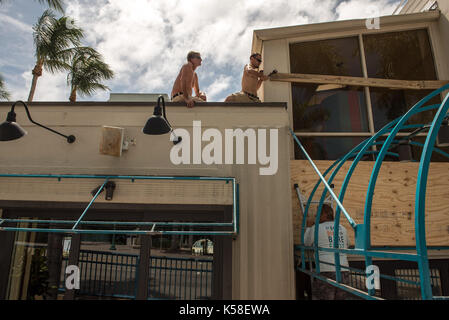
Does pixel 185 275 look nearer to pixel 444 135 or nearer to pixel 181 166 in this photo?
→ pixel 181 166

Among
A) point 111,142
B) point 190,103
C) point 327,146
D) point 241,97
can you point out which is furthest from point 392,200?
point 111,142

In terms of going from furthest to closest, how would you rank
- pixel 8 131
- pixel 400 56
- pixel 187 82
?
→ 1. pixel 400 56
2. pixel 187 82
3. pixel 8 131

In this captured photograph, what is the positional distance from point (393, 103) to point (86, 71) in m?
13.1

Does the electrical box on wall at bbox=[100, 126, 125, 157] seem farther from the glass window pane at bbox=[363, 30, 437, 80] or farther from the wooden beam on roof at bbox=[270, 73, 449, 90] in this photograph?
the glass window pane at bbox=[363, 30, 437, 80]

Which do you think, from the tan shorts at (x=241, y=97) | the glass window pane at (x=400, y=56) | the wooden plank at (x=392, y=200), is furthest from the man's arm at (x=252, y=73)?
the glass window pane at (x=400, y=56)

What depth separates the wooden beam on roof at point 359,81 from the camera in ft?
18.9

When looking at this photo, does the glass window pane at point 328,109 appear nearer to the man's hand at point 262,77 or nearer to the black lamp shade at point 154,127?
the man's hand at point 262,77

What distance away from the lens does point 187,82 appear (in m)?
4.96

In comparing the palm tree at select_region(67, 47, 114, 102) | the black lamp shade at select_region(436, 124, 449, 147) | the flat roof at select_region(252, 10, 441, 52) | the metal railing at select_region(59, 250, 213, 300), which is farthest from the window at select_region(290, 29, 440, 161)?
the palm tree at select_region(67, 47, 114, 102)

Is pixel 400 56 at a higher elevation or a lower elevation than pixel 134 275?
higher

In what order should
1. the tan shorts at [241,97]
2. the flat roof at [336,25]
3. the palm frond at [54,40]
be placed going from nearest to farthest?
the tan shorts at [241,97], the flat roof at [336,25], the palm frond at [54,40]

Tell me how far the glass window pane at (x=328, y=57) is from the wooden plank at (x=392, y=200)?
2.28m

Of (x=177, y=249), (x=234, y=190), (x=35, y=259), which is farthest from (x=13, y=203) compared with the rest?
(x=234, y=190)
